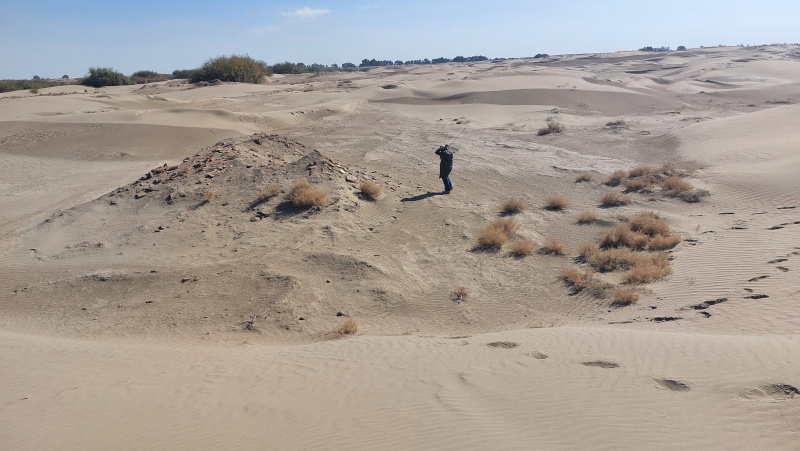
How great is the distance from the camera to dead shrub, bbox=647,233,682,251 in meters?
11.9

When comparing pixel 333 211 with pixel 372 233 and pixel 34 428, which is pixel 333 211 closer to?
pixel 372 233

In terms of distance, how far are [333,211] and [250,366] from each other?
664 centimetres

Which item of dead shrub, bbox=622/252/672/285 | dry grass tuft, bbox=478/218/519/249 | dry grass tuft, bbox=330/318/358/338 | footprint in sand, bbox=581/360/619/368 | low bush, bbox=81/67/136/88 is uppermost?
low bush, bbox=81/67/136/88

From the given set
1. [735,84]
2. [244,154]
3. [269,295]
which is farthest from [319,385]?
[735,84]

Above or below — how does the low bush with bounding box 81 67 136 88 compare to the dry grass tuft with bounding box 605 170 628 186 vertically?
above

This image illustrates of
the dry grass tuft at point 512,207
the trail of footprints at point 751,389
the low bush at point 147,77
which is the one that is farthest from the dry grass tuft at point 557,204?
the low bush at point 147,77

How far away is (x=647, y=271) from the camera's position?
1029cm

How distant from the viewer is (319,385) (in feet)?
20.9

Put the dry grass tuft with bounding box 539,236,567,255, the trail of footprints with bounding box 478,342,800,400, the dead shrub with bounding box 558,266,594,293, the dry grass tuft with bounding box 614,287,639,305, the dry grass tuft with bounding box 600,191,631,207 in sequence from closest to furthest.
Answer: the trail of footprints with bounding box 478,342,800,400 < the dry grass tuft with bounding box 614,287,639,305 < the dead shrub with bounding box 558,266,594,293 < the dry grass tuft with bounding box 539,236,567,255 < the dry grass tuft with bounding box 600,191,631,207

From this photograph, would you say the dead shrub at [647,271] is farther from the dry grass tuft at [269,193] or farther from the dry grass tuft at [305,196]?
the dry grass tuft at [269,193]

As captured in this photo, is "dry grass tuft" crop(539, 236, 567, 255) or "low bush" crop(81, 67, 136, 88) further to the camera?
"low bush" crop(81, 67, 136, 88)

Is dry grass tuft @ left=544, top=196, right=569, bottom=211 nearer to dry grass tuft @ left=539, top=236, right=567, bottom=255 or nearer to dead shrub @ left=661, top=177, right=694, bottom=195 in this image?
dry grass tuft @ left=539, top=236, right=567, bottom=255

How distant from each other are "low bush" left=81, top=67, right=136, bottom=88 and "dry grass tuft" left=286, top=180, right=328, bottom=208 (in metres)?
47.0

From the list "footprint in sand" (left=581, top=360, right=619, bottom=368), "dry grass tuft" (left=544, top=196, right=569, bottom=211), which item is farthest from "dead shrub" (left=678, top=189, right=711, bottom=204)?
"footprint in sand" (left=581, top=360, right=619, bottom=368)
